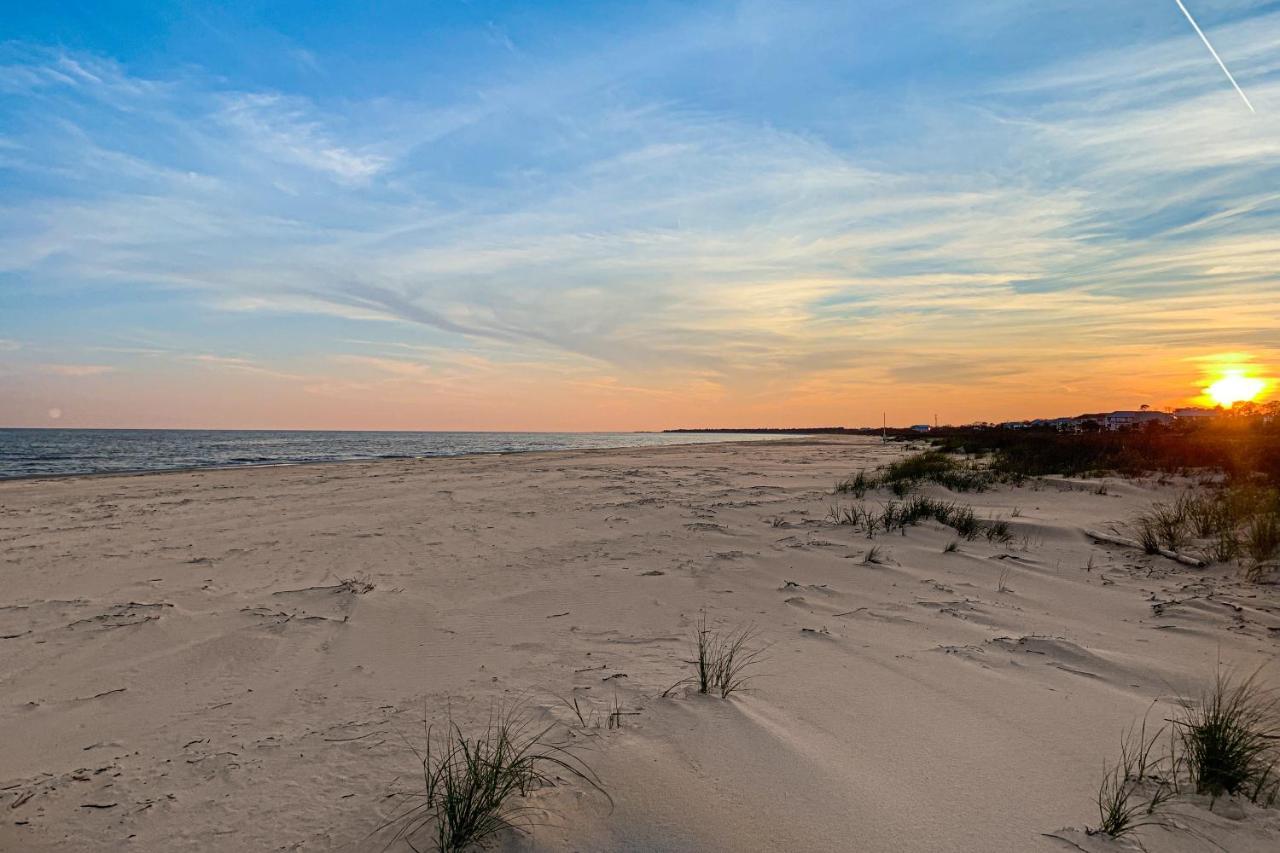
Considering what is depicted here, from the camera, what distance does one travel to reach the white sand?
2105mm

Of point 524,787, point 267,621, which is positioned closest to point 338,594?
point 267,621

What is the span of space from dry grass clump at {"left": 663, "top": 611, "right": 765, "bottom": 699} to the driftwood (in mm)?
4562

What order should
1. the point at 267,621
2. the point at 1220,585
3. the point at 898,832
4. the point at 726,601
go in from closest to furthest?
1. the point at 898,832
2. the point at 267,621
3. the point at 726,601
4. the point at 1220,585

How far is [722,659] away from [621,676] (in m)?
0.52

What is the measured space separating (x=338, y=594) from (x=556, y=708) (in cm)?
294

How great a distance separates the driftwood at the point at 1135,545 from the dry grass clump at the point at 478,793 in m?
6.25

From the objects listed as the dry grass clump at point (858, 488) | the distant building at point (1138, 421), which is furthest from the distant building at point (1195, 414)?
the dry grass clump at point (858, 488)

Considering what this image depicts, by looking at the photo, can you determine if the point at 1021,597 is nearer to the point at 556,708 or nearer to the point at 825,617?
the point at 825,617

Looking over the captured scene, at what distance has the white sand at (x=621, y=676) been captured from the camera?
211cm

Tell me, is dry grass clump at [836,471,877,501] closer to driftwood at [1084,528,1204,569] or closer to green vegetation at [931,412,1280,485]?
green vegetation at [931,412,1280,485]

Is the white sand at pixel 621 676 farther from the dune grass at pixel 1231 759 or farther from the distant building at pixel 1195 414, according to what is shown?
the distant building at pixel 1195 414

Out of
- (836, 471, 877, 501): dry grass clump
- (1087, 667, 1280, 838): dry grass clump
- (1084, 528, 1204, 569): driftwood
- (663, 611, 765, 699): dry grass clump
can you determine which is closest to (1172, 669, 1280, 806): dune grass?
(1087, 667, 1280, 838): dry grass clump

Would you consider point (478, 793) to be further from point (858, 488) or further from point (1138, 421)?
point (1138, 421)

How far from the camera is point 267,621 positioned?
439 centimetres
